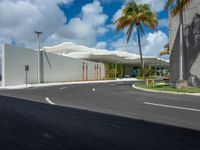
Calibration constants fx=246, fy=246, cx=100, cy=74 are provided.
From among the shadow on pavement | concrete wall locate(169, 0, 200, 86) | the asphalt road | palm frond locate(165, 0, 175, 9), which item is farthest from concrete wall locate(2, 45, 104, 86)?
the shadow on pavement

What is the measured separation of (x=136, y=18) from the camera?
27.0 m

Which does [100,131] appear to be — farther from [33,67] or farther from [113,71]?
[113,71]

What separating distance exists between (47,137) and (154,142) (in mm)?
2382

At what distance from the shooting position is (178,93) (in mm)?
16859

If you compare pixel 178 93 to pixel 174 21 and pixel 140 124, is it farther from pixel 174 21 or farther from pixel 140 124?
pixel 140 124

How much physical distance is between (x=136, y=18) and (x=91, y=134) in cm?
2286

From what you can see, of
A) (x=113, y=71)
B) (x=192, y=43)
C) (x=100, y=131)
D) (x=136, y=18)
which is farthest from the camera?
(x=113, y=71)

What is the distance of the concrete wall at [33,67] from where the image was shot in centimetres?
3112

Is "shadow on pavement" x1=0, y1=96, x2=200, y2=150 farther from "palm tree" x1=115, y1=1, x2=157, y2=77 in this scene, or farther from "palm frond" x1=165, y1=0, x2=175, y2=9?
"palm tree" x1=115, y1=1, x2=157, y2=77

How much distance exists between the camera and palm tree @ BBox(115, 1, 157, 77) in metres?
27.0

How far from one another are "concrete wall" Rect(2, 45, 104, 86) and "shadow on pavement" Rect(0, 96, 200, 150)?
24.8 metres

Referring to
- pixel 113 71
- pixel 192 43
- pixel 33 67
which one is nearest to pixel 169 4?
pixel 192 43

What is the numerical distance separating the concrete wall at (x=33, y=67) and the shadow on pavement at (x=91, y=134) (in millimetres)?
24817

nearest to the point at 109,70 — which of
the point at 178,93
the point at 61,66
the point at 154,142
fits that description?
the point at 61,66
